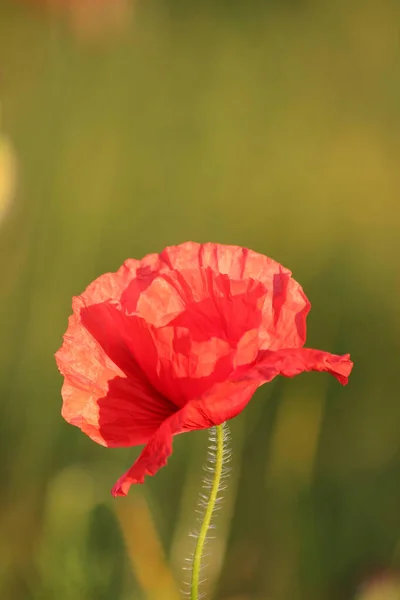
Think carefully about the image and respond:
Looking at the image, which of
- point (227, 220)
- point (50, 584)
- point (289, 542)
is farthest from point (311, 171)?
point (50, 584)

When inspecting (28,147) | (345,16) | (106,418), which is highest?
(345,16)

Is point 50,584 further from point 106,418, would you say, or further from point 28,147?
point 28,147

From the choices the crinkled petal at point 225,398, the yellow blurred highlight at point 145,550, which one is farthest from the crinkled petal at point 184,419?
the yellow blurred highlight at point 145,550

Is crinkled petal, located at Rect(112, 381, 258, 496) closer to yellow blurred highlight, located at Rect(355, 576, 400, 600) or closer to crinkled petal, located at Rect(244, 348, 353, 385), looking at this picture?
crinkled petal, located at Rect(244, 348, 353, 385)

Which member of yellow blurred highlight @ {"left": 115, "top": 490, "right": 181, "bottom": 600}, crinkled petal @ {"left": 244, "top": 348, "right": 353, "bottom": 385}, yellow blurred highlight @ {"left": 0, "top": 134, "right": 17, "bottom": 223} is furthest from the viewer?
yellow blurred highlight @ {"left": 0, "top": 134, "right": 17, "bottom": 223}

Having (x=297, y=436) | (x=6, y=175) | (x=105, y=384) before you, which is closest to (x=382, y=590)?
(x=297, y=436)

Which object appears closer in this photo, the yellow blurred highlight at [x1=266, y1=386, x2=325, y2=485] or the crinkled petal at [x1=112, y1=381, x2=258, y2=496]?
the crinkled petal at [x1=112, y1=381, x2=258, y2=496]

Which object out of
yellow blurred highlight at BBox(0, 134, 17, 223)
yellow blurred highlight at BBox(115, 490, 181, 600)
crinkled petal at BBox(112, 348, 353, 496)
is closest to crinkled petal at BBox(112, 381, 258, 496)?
crinkled petal at BBox(112, 348, 353, 496)

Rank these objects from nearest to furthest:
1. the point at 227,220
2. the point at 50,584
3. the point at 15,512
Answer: the point at 50,584, the point at 15,512, the point at 227,220
